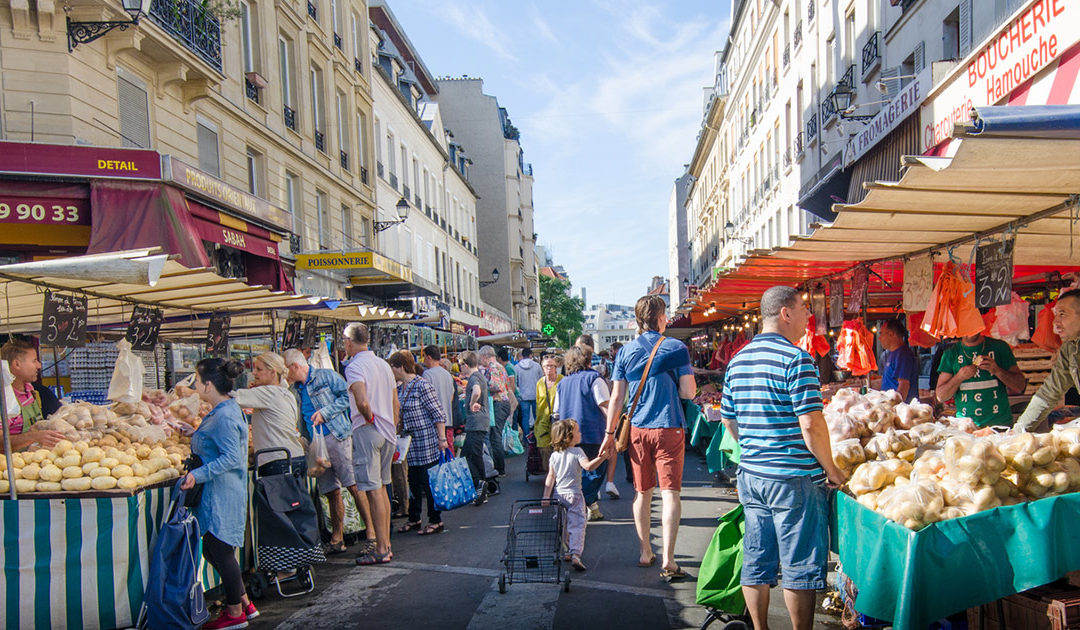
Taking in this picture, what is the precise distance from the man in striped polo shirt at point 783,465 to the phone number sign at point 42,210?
29.5ft

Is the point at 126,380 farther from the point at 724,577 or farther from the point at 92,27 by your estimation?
the point at 724,577

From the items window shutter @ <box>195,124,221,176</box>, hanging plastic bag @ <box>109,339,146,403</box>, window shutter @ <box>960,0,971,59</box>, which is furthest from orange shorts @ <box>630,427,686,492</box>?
window shutter @ <box>195,124,221,176</box>

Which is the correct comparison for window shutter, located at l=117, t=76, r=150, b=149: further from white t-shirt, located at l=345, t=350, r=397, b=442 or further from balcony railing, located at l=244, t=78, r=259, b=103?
white t-shirt, located at l=345, t=350, r=397, b=442

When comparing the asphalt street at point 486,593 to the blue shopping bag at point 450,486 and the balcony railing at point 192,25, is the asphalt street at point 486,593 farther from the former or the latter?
the balcony railing at point 192,25

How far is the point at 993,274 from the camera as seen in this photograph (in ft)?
17.8

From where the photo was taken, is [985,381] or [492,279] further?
[492,279]

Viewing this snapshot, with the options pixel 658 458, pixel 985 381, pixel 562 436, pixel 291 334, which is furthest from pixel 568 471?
pixel 291 334

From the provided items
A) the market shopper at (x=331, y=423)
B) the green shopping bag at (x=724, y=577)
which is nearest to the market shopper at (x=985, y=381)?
the green shopping bag at (x=724, y=577)

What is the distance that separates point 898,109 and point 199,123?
11453 millimetres

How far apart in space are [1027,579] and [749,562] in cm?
122

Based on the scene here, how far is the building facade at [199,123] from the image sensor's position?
370 inches

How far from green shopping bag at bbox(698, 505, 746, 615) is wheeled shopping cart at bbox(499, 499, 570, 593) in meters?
1.31

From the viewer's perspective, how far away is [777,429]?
12.3 ft

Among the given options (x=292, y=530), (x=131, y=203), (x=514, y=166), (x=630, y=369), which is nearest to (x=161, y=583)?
(x=292, y=530)
